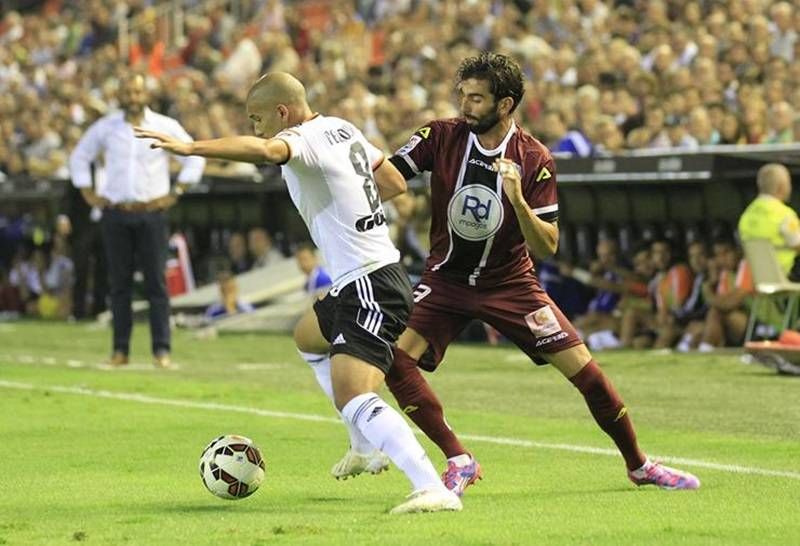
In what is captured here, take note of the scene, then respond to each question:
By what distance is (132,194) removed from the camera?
53.1 ft

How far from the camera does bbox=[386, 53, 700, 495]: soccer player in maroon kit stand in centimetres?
839

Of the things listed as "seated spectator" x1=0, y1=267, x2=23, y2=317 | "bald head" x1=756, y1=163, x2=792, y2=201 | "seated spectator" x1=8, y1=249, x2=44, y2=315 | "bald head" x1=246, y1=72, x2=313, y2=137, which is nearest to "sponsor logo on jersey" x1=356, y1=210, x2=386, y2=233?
"bald head" x1=246, y1=72, x2=313, y2=137

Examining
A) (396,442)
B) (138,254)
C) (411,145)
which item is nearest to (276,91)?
(411,145)

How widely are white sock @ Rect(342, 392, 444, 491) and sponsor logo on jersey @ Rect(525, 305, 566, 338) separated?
110 centimetres

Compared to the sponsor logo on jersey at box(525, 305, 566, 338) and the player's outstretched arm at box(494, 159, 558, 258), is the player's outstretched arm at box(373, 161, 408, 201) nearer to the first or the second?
the player's outstretched arm at box(494, 159, 558, 258)

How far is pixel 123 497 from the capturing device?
27.6 feet

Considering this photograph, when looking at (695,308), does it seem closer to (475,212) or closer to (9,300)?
(475,212)

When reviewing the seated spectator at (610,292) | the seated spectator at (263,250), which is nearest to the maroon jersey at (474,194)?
the seated spectator at (610,292)

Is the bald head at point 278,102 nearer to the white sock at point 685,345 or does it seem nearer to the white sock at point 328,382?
the white sock at point 328,382

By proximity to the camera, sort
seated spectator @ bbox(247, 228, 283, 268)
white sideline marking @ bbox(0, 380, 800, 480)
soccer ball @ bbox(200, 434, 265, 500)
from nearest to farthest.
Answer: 1. soccer ball @ bbox(200, 434, 265, 500)
2. white sideline marking @ bbox(0, 380, 800, 480)
3. seated spectator @ bbox(247, 228, 283, 268)

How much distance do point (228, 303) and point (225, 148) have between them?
16663 mm

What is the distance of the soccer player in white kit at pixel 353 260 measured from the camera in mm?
7590

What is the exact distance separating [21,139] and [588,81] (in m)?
13.5

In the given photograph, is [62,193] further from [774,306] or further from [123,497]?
[123,497]
